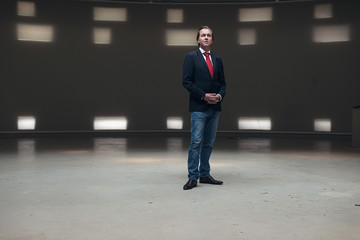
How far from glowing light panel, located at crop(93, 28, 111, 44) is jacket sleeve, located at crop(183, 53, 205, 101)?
284 inches

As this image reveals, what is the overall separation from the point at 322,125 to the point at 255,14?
317 centimetres

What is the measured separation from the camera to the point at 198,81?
4629mm

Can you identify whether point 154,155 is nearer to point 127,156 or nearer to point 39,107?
point 127,156

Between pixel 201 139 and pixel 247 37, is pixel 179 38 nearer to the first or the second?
pixel 247 37

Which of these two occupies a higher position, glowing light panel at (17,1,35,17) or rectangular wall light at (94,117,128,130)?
glowing light panel at (17,1,35,17)

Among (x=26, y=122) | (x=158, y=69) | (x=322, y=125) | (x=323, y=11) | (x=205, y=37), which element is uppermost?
(x=323, y=11)

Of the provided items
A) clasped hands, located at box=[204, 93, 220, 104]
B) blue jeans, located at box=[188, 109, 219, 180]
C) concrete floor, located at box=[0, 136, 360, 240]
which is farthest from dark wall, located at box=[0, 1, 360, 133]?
clasped hands, located at box=[204, 93, 220, 104]

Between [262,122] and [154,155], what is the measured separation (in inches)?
190

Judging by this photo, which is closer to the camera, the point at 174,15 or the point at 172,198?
the point at 172,198

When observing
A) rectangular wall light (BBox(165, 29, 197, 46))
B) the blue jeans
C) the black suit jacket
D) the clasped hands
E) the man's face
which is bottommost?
the blue jeans

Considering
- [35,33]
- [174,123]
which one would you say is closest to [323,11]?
[174,123]

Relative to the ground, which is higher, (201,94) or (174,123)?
(201,94)

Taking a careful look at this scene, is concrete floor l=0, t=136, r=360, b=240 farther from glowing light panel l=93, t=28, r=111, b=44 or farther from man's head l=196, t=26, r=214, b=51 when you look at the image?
glowing light panel l=93, t=28, r=111, b=44

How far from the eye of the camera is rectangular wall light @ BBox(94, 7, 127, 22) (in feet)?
37.4
